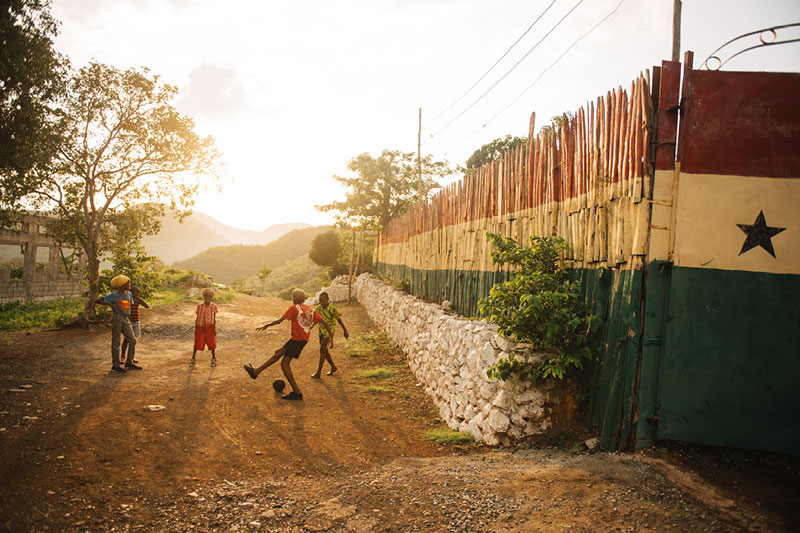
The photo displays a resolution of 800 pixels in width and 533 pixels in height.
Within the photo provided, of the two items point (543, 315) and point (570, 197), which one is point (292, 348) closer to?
point (543, 315)

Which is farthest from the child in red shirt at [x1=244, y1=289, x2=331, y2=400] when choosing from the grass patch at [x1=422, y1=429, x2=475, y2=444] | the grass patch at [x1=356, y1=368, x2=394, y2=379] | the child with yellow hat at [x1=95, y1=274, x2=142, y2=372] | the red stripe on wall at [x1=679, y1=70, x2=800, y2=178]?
the red stripe on wall at [x1=679, y1=70, x2=800, y2=178]

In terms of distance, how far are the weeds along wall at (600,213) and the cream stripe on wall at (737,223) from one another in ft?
0.82

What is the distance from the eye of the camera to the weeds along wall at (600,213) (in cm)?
403

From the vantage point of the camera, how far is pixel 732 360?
3859 millimetres

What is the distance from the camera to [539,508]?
3221mm

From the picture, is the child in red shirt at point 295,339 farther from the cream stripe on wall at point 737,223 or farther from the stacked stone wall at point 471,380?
the cream stripe on wall at point 737,223

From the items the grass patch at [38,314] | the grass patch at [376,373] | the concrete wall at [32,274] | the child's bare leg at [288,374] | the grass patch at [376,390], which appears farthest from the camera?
the concrete wall at [32,274]

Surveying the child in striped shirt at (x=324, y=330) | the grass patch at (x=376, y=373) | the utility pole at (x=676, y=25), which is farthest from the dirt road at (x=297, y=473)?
the utility pole at (x=676, y=25)

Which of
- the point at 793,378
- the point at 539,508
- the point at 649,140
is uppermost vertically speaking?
the point at 649,140

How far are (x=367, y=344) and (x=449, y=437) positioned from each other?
6457mm

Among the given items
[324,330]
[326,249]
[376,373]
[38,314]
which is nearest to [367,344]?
[376,373]

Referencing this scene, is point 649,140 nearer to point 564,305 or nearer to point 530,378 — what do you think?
point 564,305

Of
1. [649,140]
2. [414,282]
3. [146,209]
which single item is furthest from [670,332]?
[146,209]

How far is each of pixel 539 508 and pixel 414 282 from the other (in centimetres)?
942
